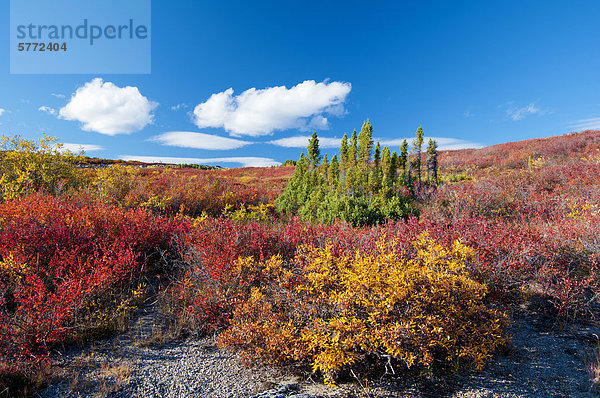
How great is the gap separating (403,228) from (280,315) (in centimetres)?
351

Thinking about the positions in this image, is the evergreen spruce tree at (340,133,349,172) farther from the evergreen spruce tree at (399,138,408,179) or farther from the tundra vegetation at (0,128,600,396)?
the tundra vegetation at (0,128,600,396)

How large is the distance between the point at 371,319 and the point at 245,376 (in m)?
1.51

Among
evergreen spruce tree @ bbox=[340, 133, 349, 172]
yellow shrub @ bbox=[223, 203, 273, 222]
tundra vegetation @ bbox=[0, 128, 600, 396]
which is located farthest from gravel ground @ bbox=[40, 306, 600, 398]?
evergreen spruce tree @ bbox=[340, 133, 349, 172]

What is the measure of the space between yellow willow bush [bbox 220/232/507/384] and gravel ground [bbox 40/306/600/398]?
0.20 metres

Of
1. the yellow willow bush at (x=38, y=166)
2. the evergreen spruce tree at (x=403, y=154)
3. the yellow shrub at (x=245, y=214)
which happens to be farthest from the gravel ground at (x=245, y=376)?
the evergreen spruce tree at (x=403, y=154)

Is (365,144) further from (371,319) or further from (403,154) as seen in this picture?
(371,319)

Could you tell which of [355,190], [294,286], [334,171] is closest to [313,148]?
[334,171]

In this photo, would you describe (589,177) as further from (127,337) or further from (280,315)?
(127,337)

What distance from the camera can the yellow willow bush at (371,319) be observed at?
8.86 feet

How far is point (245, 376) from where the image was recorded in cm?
300

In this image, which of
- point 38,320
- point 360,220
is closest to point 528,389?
point 38,320

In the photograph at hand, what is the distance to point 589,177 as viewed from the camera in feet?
33.3

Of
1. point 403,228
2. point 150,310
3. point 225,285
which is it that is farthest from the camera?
point 403,228

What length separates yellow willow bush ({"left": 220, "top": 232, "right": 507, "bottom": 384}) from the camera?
270cm
